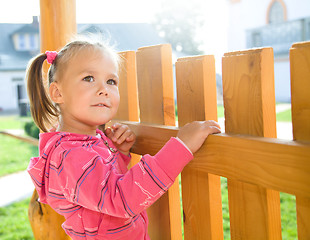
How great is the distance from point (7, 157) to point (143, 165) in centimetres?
531

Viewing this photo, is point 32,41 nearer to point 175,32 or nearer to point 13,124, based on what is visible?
point 175,32

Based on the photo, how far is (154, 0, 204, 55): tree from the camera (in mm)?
22984

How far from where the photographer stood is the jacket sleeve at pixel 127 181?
94 centimetres

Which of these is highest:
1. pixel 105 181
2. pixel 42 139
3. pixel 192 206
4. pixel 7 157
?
pixel 42 139

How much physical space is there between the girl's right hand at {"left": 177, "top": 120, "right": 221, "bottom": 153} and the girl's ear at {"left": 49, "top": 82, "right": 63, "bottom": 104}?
0.47 meters

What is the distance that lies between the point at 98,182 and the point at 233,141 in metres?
0.38

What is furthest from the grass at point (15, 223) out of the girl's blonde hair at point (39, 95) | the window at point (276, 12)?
the window at point (276, 12)

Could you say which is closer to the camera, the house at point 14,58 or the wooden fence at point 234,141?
the wooden fence at point 234,141

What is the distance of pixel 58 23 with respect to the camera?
1.54 metres

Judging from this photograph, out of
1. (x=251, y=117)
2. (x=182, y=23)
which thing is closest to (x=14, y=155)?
(x=251, y=117)

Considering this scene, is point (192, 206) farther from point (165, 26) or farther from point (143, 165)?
point (165, 26)

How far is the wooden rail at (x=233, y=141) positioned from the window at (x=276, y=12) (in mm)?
18810

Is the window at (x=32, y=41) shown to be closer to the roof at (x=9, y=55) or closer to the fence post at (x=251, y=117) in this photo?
the roof at (x=9, y=55)

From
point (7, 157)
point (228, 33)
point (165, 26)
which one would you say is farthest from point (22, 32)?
point (7, 157)
